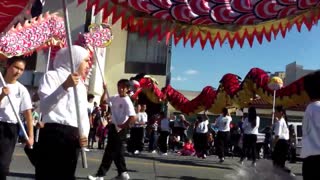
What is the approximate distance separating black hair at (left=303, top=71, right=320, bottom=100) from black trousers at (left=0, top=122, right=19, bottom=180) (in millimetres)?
3004

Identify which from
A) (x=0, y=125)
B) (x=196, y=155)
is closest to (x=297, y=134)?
(x=196, y=155)

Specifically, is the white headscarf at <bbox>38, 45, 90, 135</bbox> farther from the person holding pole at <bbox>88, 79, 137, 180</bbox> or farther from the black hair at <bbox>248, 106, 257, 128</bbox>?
the black hair at <bbox>248, 106, 257, 128</bbox>

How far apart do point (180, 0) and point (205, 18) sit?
10.5 inches

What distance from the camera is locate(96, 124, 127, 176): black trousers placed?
335 inches

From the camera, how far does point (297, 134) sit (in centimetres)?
Result: 2031

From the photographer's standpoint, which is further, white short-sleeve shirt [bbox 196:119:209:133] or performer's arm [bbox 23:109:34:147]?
white short-sleeve shirt [bbox 196:119:209:133]

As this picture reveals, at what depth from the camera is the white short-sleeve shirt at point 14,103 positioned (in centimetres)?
561

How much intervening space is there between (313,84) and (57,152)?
224 cm

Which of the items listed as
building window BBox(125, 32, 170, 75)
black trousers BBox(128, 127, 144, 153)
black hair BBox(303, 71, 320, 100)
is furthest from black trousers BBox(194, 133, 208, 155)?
building window BBox(125, 32, 170, 75)

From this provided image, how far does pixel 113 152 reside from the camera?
8547mm

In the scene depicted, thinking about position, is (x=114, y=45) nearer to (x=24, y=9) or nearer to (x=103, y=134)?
(x=103, y=134)

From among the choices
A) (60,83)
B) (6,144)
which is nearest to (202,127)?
(6,144)

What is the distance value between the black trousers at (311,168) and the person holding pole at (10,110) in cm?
274

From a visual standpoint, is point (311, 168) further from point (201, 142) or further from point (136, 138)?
point (201, 142)
